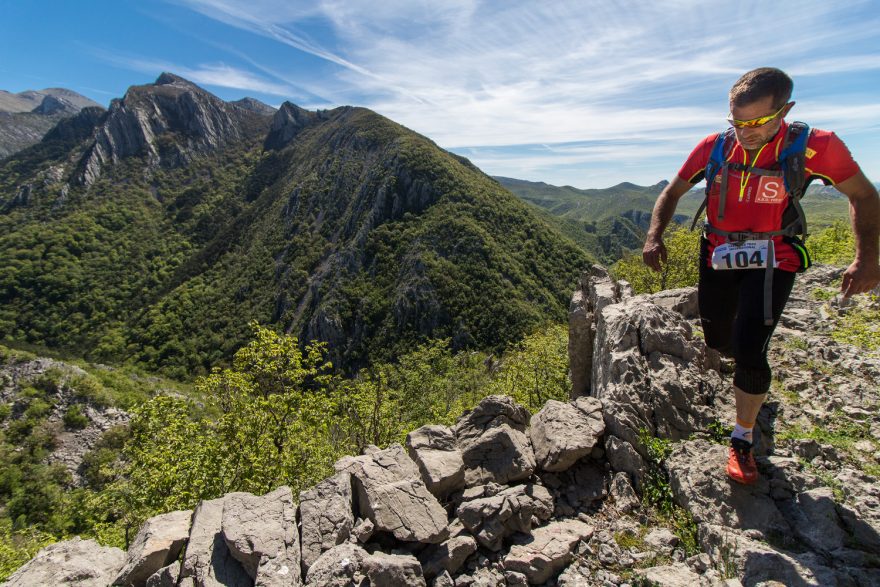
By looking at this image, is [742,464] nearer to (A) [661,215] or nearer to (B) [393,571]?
(A) [661,215]

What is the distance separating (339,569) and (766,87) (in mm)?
7366

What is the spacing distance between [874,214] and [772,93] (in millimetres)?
1636

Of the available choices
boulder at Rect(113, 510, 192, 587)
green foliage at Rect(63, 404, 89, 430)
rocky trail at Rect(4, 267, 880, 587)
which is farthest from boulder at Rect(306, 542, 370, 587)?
green foliage at Rect(63, 404, 89, 430)

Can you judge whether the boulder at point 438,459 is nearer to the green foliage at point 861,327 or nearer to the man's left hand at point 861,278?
the man's left hand at point 861,278

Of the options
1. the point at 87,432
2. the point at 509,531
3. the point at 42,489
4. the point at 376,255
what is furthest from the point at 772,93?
the point at 376,255

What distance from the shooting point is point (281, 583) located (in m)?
5.16

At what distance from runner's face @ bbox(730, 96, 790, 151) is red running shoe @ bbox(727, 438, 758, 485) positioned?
11.9 feet

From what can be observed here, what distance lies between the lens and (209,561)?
579cm

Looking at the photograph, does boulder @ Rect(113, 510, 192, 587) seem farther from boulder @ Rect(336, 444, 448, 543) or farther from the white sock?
the white sock

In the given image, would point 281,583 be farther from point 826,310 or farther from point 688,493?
point 826,310

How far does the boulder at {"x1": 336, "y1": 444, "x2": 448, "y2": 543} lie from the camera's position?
5629 millimetres

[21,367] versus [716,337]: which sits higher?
[716,337]

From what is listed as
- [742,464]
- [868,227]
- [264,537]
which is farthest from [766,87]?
[264,537]

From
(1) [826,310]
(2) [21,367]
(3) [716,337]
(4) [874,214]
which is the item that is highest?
(4) [874,214]
